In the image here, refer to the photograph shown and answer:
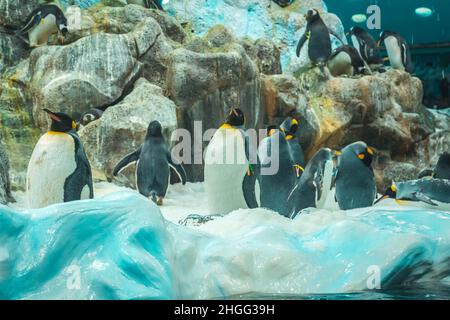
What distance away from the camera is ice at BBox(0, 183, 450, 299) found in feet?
5.78

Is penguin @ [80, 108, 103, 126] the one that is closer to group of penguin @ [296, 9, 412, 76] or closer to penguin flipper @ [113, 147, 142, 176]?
penguin flipper @ [113, 147, 142, 176]

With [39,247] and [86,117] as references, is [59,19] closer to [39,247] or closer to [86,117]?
[86,117]

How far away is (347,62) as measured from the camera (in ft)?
24.4

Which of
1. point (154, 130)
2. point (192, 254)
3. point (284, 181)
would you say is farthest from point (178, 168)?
point (192, 254)

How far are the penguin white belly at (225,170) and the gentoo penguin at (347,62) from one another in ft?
13.5

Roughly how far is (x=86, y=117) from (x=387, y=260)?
11.3 feet

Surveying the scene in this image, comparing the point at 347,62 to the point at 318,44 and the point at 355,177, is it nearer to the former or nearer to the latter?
the point at 318,44

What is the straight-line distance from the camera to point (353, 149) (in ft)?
13.0

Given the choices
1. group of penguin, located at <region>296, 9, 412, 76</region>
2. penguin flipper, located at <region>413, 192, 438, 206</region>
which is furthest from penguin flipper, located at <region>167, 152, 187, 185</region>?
group of penguin, located at <region>296, 9, 412, 76</region>

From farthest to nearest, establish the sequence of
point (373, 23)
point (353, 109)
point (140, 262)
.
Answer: point (373, 23)
point (353, 109)
point (140, 262)

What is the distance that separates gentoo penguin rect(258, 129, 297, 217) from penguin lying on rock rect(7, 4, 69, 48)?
273 cm

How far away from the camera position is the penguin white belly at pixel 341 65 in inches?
292

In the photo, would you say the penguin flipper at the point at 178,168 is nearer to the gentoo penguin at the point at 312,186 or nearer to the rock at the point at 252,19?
the gentoo penguin at the point at 312,186

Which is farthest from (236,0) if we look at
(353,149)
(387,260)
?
(387,260)
